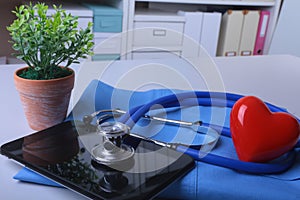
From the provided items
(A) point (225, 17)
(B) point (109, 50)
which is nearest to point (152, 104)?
(B) point (109, 50)

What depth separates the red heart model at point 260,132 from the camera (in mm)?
410

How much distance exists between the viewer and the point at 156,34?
1.85 meters

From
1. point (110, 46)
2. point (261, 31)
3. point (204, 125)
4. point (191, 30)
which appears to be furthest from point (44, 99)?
point (261, 31)

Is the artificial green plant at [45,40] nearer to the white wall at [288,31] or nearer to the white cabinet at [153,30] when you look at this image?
the white cabinet at [153,30]

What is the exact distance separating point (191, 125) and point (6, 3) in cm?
172

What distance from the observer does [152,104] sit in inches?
22.7

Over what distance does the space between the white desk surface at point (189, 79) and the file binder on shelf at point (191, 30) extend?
859mm

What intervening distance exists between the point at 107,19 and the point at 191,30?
0.50 metres

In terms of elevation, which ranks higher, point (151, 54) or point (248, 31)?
point (248, 31)

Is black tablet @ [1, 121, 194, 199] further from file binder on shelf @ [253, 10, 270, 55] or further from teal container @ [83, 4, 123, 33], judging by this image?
file binder on shelf @ [253, 10, 270, 55]

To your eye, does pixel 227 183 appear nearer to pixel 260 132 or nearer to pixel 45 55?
pixel 260 132

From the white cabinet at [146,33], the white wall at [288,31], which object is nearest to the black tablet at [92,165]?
the white cabinet at [146,33]

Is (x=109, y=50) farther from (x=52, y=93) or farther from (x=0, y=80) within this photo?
(x=52, y=93)

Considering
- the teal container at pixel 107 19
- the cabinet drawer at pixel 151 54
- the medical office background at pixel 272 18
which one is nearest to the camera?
the teal container at pixel 107 19
